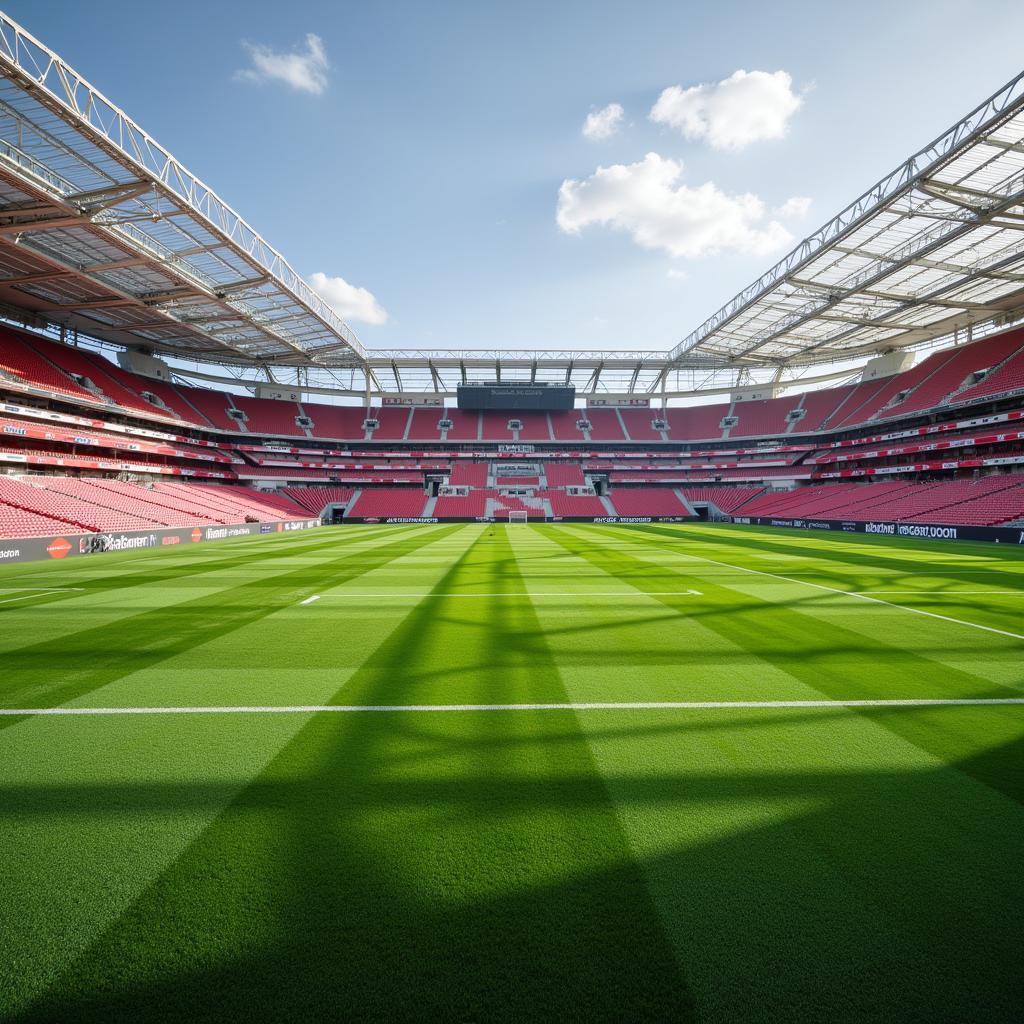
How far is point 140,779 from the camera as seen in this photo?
3518 millimetres

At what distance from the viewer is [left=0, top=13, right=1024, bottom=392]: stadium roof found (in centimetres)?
Result: 1862

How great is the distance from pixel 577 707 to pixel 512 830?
6.44 feet

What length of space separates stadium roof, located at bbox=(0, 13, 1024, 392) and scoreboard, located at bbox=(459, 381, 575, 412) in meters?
15.5

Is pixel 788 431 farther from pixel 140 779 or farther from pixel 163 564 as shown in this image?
pixel 140 779

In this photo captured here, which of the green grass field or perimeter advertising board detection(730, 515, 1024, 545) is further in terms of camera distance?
perimeter advertising board detection(730, 515, 1024, 545)

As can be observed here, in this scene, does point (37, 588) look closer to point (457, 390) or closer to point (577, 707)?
point (577, 707)

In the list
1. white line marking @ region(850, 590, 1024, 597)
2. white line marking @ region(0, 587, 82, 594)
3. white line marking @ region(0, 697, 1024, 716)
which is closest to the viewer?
white line marking @ region(0, 697, 1024, 716)

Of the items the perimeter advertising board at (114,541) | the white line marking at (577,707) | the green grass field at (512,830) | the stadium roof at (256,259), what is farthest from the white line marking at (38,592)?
the stadium roof at (256,259)

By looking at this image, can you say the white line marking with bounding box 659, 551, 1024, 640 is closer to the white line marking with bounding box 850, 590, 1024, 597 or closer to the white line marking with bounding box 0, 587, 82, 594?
Result: the white line marking with bounding box 850, 590, 1024, 597

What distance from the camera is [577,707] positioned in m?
4.76

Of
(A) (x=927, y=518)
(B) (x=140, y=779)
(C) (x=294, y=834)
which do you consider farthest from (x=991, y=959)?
(A) (x=927, y=518)

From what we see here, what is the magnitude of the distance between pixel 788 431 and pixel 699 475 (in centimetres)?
1075

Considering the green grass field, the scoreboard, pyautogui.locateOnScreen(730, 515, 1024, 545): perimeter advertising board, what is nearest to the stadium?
the green grass field

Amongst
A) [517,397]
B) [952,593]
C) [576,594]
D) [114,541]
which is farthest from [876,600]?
[517,397]
